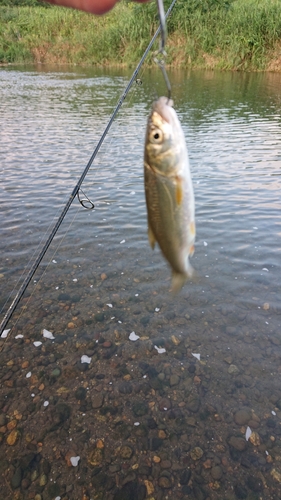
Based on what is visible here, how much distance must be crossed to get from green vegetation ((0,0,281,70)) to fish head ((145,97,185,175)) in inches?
1040

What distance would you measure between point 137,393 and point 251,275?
8.67 feet

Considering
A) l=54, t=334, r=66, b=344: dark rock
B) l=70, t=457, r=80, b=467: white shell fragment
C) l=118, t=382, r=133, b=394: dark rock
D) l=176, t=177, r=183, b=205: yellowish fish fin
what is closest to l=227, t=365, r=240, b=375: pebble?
l=118, t=382, r=133, b=394: dark rock

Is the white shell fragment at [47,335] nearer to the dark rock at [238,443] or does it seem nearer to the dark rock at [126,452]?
the dark rock at [126,452]

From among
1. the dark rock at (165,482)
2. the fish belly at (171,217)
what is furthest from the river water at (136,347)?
the fish belly at (171,217)

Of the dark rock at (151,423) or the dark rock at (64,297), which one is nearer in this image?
the dark rock at (151,423)

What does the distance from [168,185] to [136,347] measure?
124 inches

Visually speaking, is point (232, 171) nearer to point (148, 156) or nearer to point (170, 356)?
point (170, 356)

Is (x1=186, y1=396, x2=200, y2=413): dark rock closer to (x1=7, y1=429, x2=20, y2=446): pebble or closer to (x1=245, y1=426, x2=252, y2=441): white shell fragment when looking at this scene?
(x1=245, y1=426, x2=252, y2=441): white shell fragment

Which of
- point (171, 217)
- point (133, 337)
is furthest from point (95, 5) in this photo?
point (133, 337)

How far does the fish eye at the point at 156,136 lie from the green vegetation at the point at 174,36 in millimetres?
26436

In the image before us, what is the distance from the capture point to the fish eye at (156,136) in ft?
5.60

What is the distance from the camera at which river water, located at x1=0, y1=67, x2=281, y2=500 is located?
3355 millimetres

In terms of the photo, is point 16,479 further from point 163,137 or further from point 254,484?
point 163,137

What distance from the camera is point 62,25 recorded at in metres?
36.1
